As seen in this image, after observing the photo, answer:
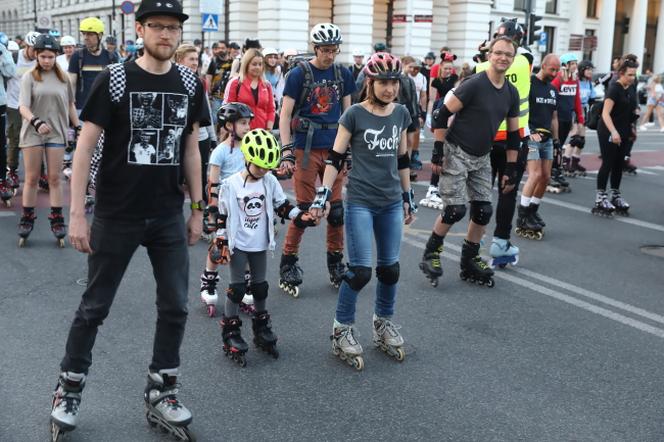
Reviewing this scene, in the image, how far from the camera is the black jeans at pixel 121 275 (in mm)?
3705

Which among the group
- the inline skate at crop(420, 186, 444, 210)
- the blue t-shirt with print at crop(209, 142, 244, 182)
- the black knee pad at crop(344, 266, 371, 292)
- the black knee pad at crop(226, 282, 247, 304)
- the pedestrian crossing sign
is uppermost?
the pedestrian crossing sign

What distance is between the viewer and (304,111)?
6324 mm

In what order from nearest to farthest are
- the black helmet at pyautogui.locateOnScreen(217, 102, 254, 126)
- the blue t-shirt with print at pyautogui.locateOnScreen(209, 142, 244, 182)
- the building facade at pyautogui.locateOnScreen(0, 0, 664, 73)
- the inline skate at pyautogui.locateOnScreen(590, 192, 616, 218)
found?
1. the black helmet at pyautogui.locateOnScreen(217, 102, 254, 126)
2. the blue t-shirt with print at pyautogui.locateOnScreen(209, 142, 244, 182)
3. the inline skate at pyautogui.locateOnScreen(590, 192, 616, 218)
4. the building facade at pyautogui.locateOnScreen(0, 0, 664, 73)

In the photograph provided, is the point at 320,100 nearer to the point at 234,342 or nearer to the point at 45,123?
the point at 234,342

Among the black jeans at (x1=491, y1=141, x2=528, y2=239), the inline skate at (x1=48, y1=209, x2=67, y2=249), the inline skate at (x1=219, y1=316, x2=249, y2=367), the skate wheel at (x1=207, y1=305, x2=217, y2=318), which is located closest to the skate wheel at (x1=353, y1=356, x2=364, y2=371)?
the inline skate at (x1=219, y1=316, x2=249, y2=367)

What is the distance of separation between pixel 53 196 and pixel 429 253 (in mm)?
3919

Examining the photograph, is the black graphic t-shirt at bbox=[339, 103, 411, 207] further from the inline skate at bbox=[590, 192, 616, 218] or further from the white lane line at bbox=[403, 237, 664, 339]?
the inline skate at bbox=[590, 192, 616, 218]

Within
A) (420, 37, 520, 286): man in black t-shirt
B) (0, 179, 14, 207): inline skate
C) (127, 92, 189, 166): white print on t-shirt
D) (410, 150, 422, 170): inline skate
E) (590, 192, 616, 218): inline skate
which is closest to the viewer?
(127, 92, 189, 166): white print on t-shirt

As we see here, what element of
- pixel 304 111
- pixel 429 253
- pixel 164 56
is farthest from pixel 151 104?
pixel 429 253

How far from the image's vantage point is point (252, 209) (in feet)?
15.8

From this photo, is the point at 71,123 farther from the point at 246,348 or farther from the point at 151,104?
the point at 151,104

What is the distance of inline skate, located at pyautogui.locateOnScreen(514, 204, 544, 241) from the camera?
8742 mm

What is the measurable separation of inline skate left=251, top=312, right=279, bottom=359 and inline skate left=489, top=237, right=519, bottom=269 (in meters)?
3.00

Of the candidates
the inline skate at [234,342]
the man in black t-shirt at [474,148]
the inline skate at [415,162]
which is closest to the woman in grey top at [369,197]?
the inline skate at [234,342]
